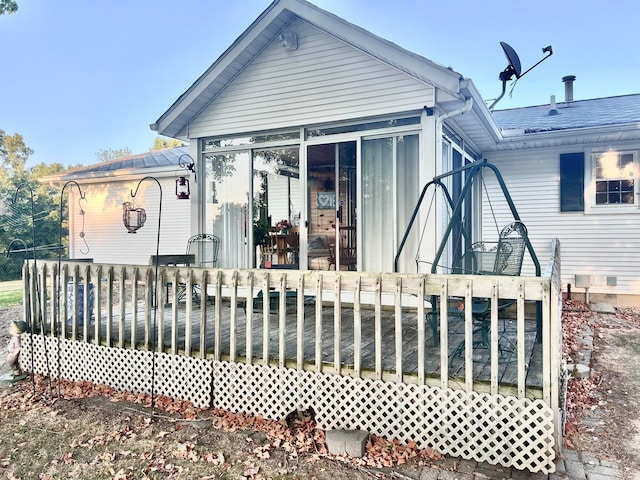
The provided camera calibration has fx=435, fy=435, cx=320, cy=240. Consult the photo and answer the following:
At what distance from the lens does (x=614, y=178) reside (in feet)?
25.0

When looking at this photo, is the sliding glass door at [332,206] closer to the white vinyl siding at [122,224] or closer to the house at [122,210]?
the house at [122,210]

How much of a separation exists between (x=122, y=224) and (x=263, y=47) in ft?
26.1

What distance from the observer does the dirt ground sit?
2.66 metres

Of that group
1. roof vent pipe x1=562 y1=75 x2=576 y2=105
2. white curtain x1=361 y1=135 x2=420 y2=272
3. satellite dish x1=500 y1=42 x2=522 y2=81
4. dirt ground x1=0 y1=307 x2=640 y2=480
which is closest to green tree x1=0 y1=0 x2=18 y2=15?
white curtain x1=361 y1=135 x2=420 y2=272

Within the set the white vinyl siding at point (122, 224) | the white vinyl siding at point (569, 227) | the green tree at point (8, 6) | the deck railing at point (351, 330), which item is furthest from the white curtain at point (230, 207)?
the green tree at point (8, 6)

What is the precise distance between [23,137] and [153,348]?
2839 cm

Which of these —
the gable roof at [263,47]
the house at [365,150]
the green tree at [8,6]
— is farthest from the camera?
the green tree at [8,6]

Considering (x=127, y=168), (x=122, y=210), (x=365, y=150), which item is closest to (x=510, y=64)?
(x=365, y=150)

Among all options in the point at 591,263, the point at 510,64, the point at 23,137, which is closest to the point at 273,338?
the point at 510,64

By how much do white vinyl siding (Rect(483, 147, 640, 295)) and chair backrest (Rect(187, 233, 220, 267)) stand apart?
5574 millimetres

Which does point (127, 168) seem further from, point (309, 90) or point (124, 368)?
point (124, 368)

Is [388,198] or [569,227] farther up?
[388,198]

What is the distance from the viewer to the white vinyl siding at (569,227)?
7.66 metres

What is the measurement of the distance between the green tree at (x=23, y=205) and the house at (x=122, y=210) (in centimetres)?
95
